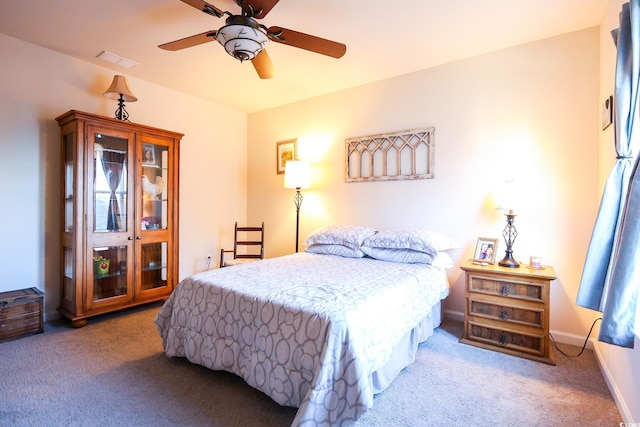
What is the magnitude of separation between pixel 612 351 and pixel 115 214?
→ 4.10 m

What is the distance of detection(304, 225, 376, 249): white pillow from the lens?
118 inches

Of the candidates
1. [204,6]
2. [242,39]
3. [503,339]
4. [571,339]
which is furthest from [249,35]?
[571,339]

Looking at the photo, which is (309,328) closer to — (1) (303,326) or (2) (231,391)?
(1) (303,326)

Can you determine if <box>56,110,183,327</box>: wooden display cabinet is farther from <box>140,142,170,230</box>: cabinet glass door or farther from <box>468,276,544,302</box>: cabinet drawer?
<box>468,276,544,302</box>: cabinet drawer

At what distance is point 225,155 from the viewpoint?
439 centimetres

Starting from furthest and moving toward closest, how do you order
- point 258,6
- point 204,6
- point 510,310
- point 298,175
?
point 298,175
point 510,310
point 258,6
point 204,6

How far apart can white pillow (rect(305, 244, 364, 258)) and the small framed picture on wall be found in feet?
4.76

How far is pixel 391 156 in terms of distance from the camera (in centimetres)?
333

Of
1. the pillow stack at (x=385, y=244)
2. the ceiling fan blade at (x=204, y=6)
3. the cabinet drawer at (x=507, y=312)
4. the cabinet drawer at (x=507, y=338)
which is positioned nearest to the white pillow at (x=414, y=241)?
the pillow stack at (x=385, y=244)

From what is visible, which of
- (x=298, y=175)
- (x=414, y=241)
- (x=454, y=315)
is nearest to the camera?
(x=414, y=241)

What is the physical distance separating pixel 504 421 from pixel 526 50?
2877 millimetres

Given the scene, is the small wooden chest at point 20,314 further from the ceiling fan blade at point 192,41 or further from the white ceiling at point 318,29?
the ceiling fan blade at point 192,41

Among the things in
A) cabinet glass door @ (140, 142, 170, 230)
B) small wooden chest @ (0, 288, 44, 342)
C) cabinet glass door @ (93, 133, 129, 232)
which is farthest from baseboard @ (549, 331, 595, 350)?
small wooden chest @ (0, 288, 44, 342)

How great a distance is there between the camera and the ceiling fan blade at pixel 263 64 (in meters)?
2.25
